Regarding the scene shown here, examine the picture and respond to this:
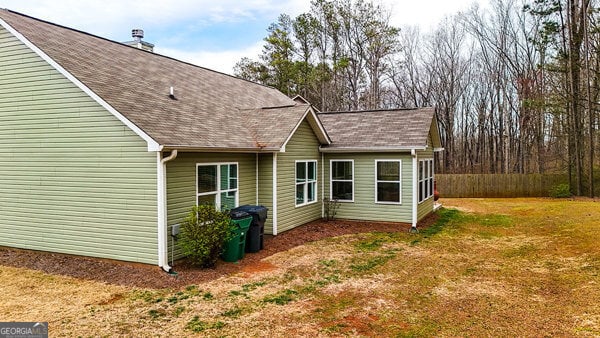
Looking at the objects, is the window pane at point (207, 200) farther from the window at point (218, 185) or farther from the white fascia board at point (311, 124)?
the white fascia board at point (311, 124)

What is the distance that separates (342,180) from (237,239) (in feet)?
19.5

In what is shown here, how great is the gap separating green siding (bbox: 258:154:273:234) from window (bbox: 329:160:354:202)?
3371 mm

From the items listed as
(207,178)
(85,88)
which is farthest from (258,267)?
(85,88)

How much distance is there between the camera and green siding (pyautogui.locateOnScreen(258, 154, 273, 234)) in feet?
36.7

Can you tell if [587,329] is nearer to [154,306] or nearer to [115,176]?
[154,306]

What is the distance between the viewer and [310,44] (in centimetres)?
3209

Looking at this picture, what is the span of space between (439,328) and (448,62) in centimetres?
2961

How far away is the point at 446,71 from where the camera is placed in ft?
102

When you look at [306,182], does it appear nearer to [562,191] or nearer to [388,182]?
[388,182]

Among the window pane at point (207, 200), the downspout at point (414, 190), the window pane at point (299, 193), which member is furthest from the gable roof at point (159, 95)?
the downspout at point (414, 190)

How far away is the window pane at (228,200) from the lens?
393 inches

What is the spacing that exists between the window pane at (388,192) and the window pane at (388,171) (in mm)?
199

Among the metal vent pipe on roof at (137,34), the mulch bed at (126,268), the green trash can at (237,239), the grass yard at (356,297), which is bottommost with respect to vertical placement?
the grass yard at (356,297)

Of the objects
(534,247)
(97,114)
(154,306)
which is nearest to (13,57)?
(97,114)
